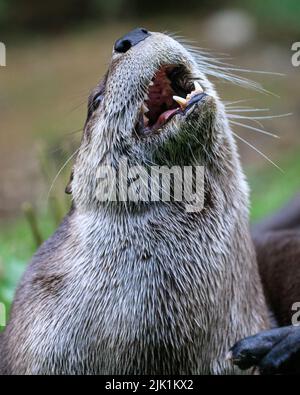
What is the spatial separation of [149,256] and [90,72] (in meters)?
7.77

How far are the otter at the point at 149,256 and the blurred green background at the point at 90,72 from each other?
2463mm

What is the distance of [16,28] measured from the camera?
1184cm

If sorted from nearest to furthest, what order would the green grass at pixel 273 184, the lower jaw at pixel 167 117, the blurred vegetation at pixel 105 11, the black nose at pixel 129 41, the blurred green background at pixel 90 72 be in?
the lower jaw at pixel 167 117
the black nose at pixel 129 41
the green grass at pixel 273 184
the blurred green background at pixel 90 72
the blurred vegetation at pixel 105 11

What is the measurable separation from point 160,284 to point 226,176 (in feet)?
1.29

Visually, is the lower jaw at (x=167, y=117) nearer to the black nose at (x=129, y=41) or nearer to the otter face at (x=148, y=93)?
the otter face at (x=148, y=93)

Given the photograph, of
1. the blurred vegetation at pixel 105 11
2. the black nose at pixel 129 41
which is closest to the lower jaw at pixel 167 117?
the black nose at pixel 129 41

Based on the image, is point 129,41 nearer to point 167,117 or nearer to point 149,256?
point 167,117

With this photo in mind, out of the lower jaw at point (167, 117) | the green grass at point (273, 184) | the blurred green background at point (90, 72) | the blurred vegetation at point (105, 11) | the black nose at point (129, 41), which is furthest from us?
the blurred vegetation at point (105, 11)

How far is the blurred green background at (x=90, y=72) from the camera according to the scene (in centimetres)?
707

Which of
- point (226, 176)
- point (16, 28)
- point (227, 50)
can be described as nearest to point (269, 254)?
point (226, 176)

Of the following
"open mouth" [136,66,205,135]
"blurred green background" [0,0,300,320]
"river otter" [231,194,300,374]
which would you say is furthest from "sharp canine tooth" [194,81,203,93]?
"blurred green background" [0,0,300,320]

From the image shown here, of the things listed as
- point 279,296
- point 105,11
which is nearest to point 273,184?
point 279,296

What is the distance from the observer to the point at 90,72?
10.1 m
